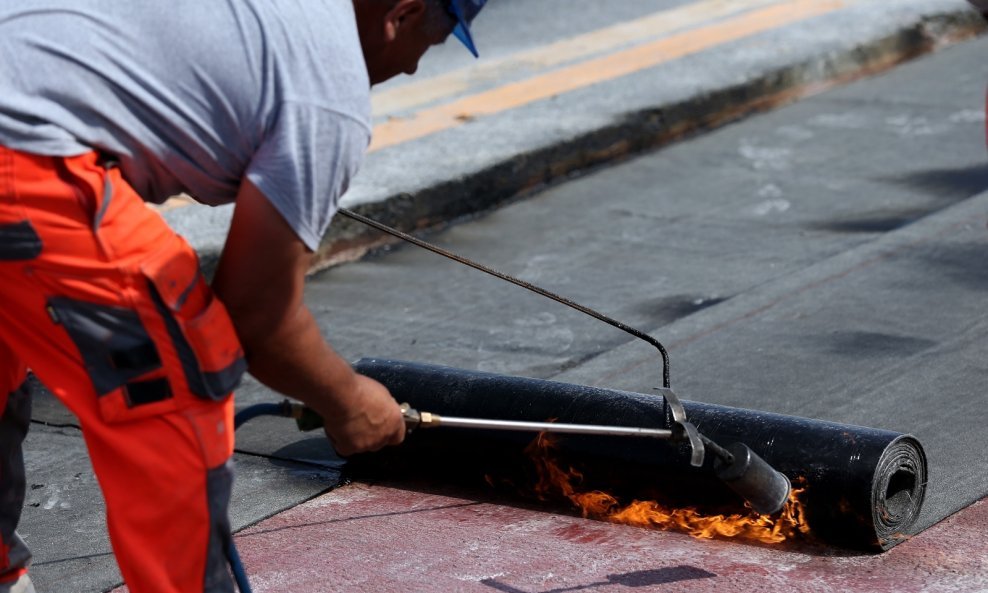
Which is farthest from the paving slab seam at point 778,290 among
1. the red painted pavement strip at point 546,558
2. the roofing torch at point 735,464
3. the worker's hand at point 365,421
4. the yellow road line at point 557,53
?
the yellow road line at point 557,53

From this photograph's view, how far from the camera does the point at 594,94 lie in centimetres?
787

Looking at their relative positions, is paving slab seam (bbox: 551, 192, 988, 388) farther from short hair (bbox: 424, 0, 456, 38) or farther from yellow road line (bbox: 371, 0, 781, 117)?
yellow road line (bbox: 371, 0, 781, 117)

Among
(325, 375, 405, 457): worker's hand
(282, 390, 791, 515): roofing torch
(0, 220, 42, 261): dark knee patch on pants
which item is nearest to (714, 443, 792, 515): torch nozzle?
(282, 390, 791, 515): roofing torch

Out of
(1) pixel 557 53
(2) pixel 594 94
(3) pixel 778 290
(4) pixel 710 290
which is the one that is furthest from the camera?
(1) pixel 557 53

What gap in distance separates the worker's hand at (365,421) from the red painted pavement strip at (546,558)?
34.0 inches

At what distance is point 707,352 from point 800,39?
4.44m

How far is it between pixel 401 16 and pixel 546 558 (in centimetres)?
151

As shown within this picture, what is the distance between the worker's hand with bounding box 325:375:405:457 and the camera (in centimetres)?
250

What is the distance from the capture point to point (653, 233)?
6277 mm

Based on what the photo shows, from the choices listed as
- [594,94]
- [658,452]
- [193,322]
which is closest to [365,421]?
[193,322]

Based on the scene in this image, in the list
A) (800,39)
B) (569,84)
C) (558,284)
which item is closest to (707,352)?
(558,284)

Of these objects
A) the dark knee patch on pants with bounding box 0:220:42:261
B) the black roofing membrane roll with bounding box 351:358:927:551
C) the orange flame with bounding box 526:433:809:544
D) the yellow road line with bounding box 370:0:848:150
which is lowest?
the orange flame with bounding box 526:433:809:544

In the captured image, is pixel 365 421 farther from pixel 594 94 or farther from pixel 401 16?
pixel 594 94

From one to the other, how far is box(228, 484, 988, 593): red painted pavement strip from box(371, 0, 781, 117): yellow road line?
458cm
